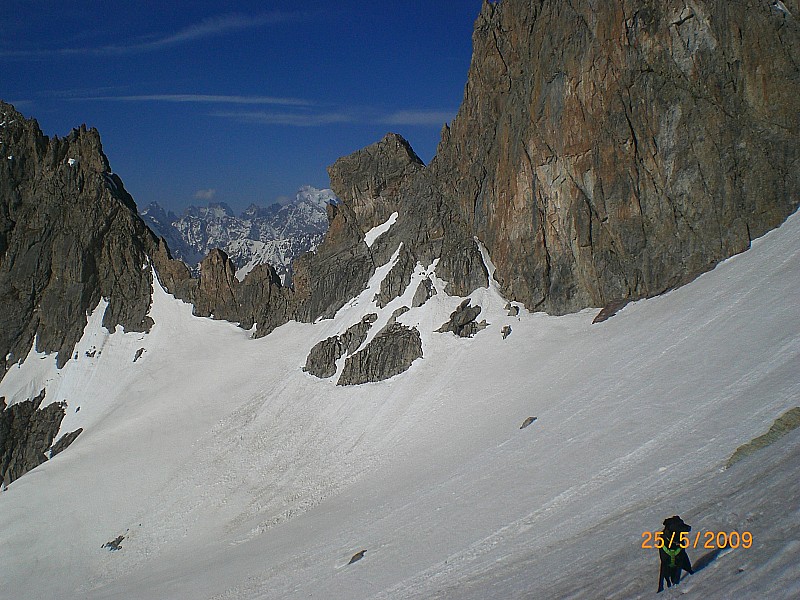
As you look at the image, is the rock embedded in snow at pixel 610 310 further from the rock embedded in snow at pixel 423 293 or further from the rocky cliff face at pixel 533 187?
the rock embedded in snow at pixel 423 293

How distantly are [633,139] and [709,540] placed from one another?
3652cm

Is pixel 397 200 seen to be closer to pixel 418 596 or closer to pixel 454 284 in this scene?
pixel 454 284

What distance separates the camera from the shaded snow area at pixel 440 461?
1542 centimetres

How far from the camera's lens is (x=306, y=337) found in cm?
6538

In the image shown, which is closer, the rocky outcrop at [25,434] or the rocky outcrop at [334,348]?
the rocky outcrop at [334,348]

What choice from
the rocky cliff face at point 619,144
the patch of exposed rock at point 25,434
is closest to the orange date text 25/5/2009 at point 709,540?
the rocky cliff face at point 619,144

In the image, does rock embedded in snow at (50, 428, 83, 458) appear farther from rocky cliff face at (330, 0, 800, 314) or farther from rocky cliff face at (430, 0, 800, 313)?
rocky cliff face at (430, 0, 800, 313)

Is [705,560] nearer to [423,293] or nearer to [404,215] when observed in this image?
[423,293]

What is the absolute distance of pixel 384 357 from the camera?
53.0 m

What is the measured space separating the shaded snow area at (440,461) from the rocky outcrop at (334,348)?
71.7 inches

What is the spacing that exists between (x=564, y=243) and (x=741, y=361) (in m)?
23.9

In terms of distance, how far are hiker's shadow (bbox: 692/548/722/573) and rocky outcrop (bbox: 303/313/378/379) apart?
46623 millimetres

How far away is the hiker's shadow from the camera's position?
417 inches

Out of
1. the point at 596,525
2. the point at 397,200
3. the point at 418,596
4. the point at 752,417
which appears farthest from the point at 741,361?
the point at 397,200
